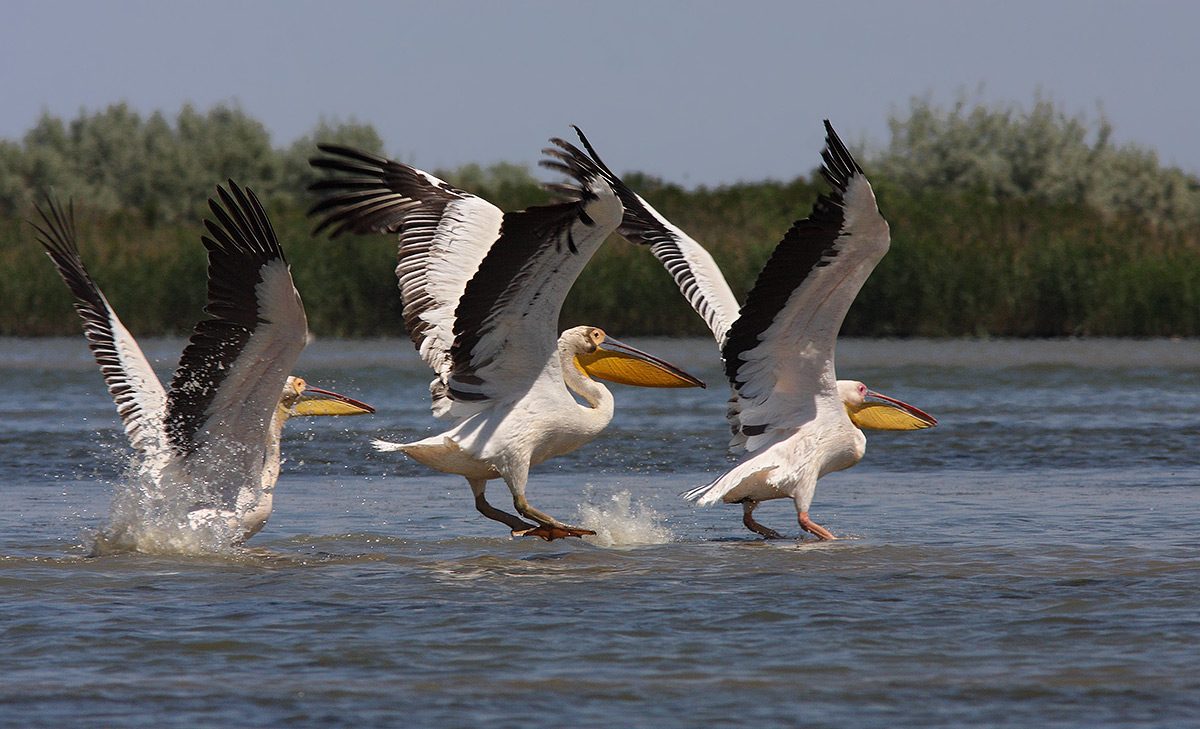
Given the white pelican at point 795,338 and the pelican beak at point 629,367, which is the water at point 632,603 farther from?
the pelican beak at point 629,367

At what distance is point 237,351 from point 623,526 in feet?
7.42

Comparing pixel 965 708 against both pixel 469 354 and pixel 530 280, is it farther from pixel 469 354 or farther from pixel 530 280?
pixel 469 354

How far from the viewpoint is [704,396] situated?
15.9 meters

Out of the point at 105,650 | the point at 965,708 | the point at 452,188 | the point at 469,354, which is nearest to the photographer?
the point at 965,708

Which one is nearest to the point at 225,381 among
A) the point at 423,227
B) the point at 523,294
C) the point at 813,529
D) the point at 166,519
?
the point at 166,519

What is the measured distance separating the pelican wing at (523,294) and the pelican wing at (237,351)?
83cm

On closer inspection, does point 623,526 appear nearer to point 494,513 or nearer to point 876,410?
point 494,513

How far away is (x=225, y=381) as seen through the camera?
604 cm

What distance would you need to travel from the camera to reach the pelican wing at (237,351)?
555cm

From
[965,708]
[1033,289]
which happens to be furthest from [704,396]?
[965,708]

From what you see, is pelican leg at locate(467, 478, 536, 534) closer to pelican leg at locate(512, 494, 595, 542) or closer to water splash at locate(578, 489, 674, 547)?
pelican leg at locate(512, 494, 595, 542)

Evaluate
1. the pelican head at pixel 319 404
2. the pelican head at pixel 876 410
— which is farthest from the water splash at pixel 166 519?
the pelican head at pixel 876 410

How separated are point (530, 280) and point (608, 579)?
4.12ft

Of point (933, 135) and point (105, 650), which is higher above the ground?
point (933, 135)
